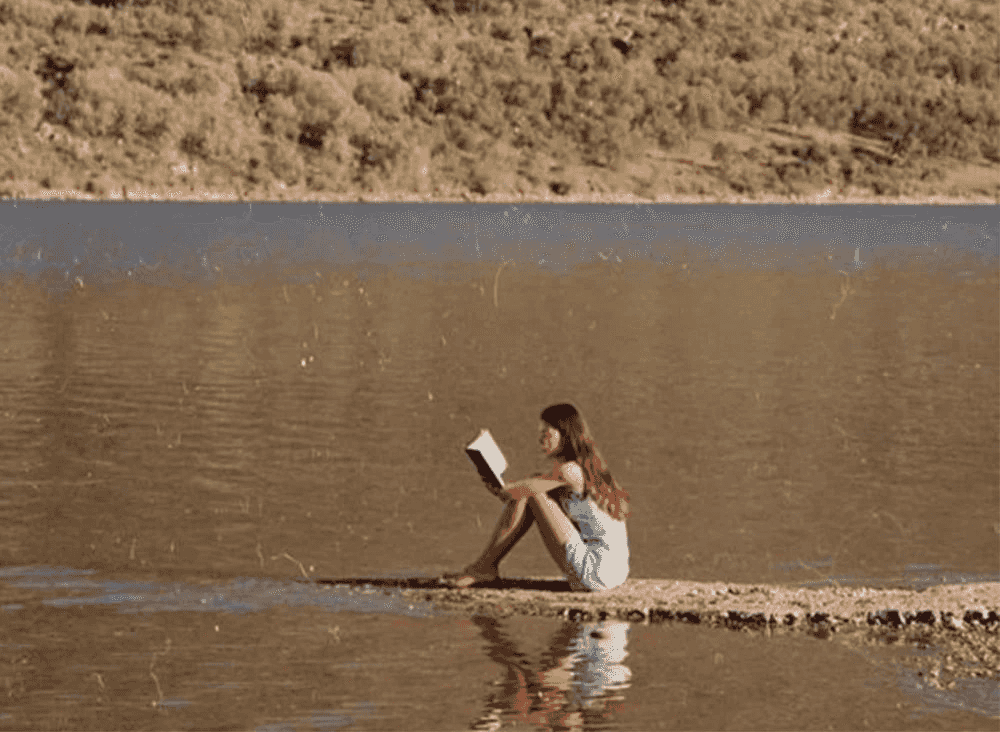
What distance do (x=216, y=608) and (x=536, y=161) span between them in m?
168

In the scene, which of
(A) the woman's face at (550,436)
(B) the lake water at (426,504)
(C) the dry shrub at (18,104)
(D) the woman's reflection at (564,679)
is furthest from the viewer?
(C) the dry shrub at (18,104)

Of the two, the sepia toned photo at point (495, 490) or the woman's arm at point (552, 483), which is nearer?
the sepia toned photo at point (495, 490)

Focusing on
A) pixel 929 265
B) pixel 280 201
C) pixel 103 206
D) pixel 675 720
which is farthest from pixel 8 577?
pixel 280 201

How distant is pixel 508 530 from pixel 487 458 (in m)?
1.05

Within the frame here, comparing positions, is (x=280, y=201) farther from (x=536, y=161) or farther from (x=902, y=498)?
(x=902, y=498)

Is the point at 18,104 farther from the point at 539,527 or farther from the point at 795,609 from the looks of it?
the point at 795,609

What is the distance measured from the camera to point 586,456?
13.1 m

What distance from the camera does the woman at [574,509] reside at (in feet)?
42.7

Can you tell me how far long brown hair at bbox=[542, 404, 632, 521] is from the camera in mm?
12906

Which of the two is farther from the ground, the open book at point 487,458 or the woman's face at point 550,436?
the woman's face at point 550,436

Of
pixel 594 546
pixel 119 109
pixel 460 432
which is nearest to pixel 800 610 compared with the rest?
pixel 594 546

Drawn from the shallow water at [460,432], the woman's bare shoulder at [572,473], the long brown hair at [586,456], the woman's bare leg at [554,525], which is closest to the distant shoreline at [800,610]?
the woman's bare leg at [554,525]

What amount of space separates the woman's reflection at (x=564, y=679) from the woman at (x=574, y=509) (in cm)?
47

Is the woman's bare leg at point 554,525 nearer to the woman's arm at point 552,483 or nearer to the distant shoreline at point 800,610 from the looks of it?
the woman's arm at point 552,483
